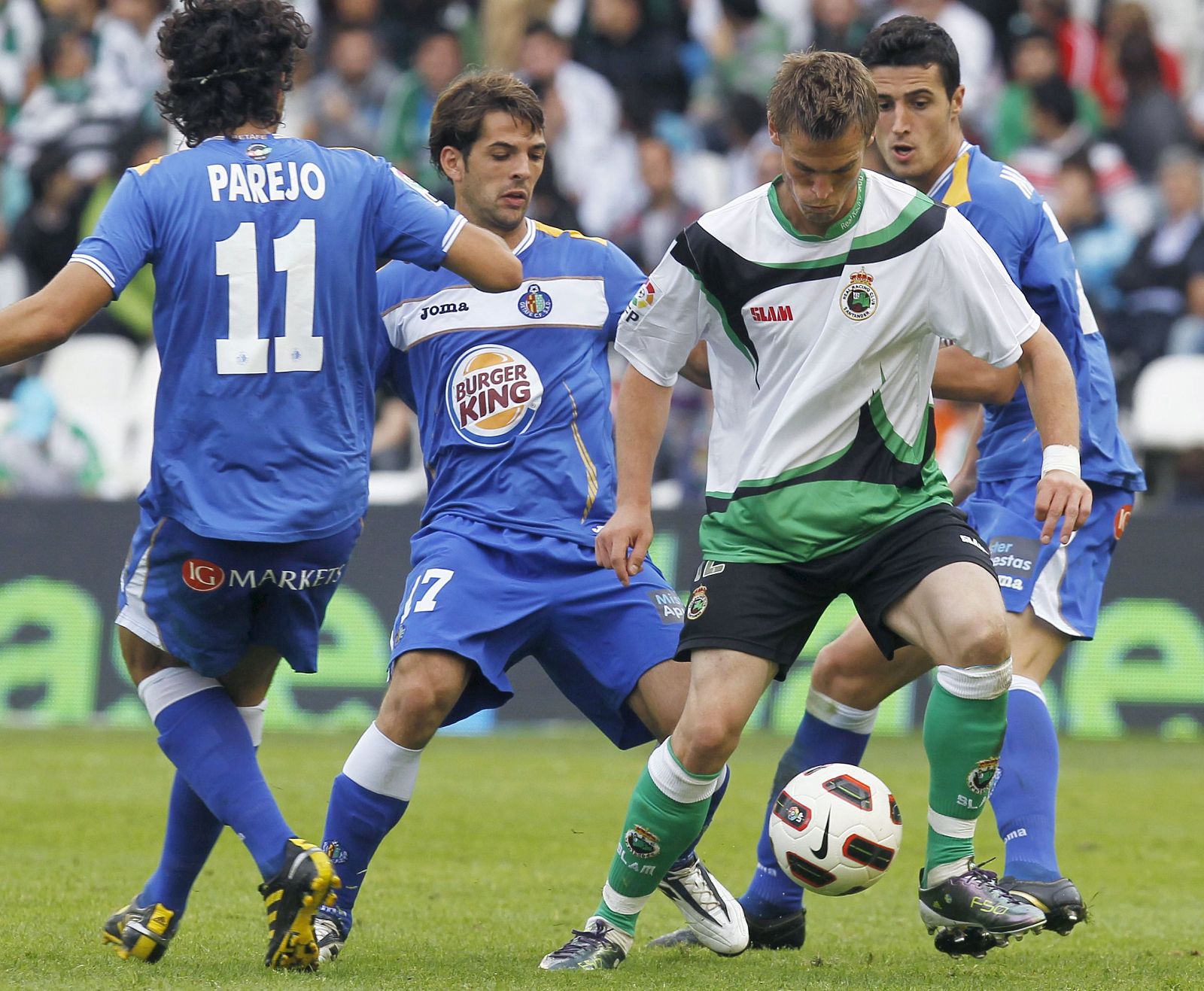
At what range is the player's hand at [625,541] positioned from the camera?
4914 millimetres

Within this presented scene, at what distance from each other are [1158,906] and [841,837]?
2003mm

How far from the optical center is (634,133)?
14836 mm

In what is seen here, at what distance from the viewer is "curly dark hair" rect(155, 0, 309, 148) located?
477 centimetres

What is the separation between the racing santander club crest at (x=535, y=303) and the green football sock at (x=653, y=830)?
4.64ft

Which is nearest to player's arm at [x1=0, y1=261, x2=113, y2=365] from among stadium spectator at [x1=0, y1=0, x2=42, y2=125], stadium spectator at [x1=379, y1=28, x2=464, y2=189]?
stadium spectator at [x1=379, y1=28, x2=464, y2=189]

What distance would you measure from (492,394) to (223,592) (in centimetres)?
107

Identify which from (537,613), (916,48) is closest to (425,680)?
(537,613)

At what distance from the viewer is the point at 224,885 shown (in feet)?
20.9

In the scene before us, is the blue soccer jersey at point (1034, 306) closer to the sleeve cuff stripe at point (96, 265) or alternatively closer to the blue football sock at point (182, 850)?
the sleeve cuff stripe at point (96, 265)

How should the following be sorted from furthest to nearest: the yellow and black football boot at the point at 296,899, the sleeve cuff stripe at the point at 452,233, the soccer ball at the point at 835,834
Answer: the sleeve cuff stripe at the point at 452,233 < the soccer ball at the point at 835,834 < the yellow and black football boot at the point at 296,899

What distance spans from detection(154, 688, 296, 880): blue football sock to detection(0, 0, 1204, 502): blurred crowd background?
7.35 meters

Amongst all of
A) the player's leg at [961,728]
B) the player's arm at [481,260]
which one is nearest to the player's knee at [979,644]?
the player's leg at [961,728]

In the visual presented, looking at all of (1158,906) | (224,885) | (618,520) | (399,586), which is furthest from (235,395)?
(399,586)

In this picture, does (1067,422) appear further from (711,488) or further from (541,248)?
(541,248)
